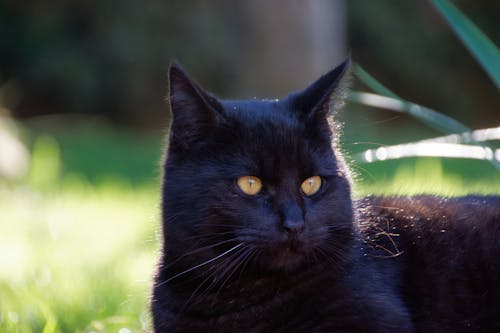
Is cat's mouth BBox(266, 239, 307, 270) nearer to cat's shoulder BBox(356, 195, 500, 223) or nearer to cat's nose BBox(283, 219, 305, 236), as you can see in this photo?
cat's nose BBox(283, 219, 305, 236)

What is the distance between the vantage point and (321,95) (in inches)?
78.0

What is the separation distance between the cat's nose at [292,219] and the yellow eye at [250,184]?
0.09 m

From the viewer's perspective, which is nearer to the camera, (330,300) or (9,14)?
(330,300)

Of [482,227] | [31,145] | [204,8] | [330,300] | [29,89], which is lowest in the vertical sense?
[330,300]

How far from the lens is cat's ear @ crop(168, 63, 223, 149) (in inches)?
74.9

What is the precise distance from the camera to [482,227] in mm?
1973

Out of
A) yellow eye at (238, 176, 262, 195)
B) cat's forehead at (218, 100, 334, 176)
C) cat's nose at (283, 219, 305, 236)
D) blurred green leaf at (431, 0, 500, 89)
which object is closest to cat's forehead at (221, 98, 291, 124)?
cat's forehead at (218, 100, 334, 176)

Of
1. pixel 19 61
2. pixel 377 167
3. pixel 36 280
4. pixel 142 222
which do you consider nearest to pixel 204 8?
pixel 19 61

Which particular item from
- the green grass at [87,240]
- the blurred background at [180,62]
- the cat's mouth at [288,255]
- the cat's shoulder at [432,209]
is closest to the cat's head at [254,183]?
the cat's mouth at [288,255]

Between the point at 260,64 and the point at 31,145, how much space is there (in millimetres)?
2826

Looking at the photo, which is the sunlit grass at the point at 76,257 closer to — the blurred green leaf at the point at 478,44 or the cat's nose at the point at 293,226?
the cat's nose at the point at 293,226

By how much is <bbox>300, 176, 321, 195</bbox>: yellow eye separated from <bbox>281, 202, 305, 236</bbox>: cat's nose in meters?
0.10

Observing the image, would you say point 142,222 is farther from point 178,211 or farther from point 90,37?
point 90,37

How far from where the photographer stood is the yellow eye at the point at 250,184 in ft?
6.06
